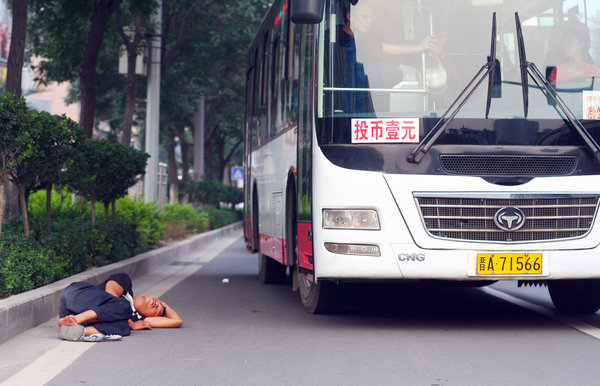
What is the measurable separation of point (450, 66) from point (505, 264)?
1648mm

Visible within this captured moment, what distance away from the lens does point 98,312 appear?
7.71m

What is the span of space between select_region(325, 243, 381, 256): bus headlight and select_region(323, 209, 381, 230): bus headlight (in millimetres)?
144

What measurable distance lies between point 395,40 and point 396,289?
478 centimetres

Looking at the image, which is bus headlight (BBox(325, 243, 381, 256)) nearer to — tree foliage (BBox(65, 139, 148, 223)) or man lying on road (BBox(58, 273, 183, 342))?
man lying on road (BBox(58, 273, 183, 342))

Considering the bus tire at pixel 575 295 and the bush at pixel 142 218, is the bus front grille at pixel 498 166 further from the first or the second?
the bush at pixel 142 218

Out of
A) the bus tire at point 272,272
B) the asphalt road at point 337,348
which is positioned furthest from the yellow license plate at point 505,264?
the bus tire at point 272,272

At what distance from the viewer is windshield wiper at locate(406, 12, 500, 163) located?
25.2 ft

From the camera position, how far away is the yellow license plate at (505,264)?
7.61 m

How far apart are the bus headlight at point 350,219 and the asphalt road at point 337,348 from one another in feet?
2.90

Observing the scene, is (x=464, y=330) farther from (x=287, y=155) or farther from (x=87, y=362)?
(x=87, y=362)

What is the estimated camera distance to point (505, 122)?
7859 millimetres

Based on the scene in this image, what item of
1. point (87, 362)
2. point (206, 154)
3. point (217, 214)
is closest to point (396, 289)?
point (87, 362)

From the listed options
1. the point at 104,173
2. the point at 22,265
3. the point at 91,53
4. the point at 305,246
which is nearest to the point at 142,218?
the point at 91,53

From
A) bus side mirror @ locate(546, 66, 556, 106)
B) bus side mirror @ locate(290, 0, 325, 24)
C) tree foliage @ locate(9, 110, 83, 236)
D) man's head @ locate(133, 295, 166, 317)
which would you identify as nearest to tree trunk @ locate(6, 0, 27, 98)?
tree foliage @ locate(9, 110, 83, 236)
